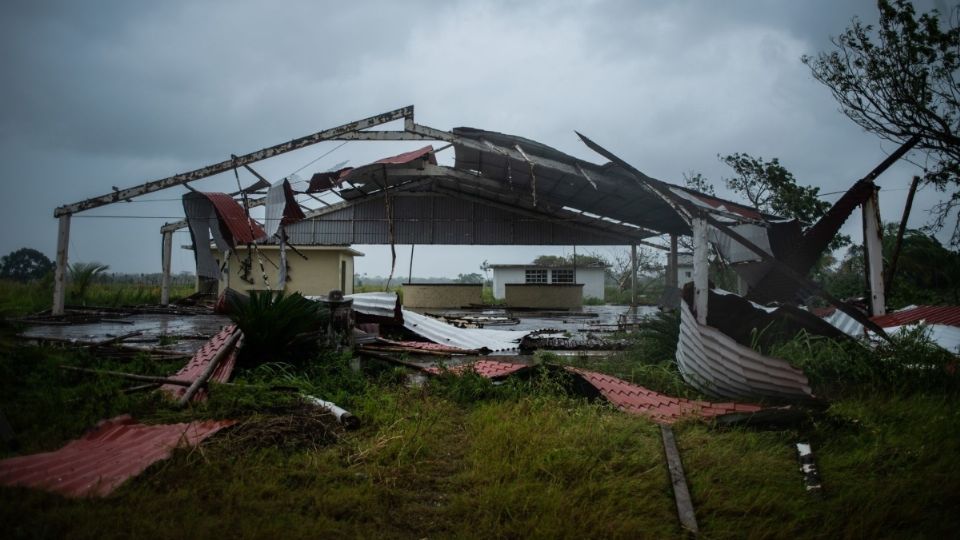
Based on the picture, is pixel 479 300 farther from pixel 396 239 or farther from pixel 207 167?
pixel 207 167

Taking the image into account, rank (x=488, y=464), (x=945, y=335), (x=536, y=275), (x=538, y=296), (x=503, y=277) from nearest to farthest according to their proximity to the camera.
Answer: (x=488, y=464) < (x=945, y=335) < (x=538, y=296) < (x=536, y=275) < (x=503, y=277)

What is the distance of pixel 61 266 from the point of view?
11.7 m

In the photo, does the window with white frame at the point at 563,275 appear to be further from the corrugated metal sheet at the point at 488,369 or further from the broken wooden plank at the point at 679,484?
the broken wooden plank at the point at 679,484

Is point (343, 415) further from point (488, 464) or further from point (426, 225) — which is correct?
point (426, 225)

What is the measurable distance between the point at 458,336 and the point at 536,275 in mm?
22200

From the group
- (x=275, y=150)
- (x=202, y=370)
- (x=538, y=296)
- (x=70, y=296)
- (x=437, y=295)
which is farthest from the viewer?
(x=538, y=296)

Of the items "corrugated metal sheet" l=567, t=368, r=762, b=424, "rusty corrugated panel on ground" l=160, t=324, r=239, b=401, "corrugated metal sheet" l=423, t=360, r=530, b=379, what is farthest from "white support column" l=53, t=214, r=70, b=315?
"corrugated metal sheet" l=567, t=368, r=762, b=424

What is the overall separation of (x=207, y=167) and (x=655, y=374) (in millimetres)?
11238

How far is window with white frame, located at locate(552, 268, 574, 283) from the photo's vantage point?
27.5 metres

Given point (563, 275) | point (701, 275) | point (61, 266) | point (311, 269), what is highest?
point (563, 275)

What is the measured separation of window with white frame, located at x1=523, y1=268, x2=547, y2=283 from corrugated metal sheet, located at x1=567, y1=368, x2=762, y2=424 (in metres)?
24.8

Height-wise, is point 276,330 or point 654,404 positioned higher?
point 276,330

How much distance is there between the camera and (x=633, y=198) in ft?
41.4

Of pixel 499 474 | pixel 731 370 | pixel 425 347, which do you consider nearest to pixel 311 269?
pixel 425 347
